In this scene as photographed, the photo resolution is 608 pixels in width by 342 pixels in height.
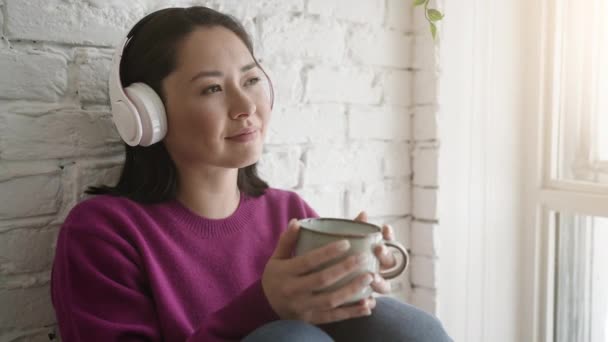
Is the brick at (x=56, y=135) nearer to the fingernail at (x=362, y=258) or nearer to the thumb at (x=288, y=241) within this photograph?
the thumb at (x=288, y=241)

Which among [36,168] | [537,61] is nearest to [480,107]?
[537,61]

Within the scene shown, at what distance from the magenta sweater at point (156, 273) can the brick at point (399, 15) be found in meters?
0.60

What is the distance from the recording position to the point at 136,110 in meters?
0.83

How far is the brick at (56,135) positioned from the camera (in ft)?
2.86

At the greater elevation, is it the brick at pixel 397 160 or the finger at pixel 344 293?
the brick at pixel 397 160

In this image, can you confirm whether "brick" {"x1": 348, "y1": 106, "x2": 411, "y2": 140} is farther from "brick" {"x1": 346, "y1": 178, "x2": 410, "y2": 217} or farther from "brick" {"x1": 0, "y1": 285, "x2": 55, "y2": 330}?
"brick" {"x1": 0, "y1": 285, "x2": 55, "y2": 330}

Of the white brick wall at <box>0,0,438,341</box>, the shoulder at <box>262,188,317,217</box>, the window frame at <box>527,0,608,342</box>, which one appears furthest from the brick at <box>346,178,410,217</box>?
Answer: the window frame at <box>527,0,608,342</box>

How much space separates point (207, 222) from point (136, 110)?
0.21m

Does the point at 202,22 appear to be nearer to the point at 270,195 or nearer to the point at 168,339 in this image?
the point at 270,195

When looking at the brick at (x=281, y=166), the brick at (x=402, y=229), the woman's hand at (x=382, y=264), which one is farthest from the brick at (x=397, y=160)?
the woman's hand at (x=382, y=264)

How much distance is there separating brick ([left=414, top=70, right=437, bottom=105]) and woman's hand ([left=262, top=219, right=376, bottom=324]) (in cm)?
73

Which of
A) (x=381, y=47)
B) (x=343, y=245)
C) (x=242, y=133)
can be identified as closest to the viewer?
(x=343, y=245)

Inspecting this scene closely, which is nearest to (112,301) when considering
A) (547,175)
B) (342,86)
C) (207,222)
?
(207,222)

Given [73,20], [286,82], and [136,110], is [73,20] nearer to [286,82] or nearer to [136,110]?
[136,110]
